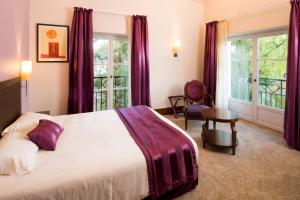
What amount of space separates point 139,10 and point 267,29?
263 cm

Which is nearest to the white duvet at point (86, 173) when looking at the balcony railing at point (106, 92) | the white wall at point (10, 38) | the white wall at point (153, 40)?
the white wall at point (10, 38)

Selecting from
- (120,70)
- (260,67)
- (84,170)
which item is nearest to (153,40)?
(120,70)

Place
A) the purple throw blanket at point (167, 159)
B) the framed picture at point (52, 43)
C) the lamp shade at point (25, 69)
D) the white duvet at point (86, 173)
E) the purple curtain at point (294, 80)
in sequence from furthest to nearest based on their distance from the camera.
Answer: the framed picture at point (52, 43) < the purple curtain at point (294, 80) < the lamp shade at point (25, 69) < the purple throw blanket at point (167, 159) < the white duvet at point (86, 173)

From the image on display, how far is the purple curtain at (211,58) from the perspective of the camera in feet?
16.2

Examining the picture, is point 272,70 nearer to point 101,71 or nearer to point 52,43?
point 101,71

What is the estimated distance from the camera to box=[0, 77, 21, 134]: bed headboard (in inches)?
81.4

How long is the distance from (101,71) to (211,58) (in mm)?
2607

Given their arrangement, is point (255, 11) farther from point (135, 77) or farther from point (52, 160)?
Answer: point (52, 160)

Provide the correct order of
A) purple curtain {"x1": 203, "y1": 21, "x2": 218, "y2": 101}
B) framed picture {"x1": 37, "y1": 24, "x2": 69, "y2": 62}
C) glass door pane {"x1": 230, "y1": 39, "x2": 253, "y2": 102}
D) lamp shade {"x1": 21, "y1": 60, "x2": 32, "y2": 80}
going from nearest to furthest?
lamp shade {"x1": 21, "y1": 60, "x2": 32, "y2": 80}
framed picture {"x1": 37, "y1": 24, "x2": 69, "y2": 62}
glass door pane {"x1": 230, "y1": 39, "x2": 253, "y2": 102}
purple curtain {"x1": 203, "y1": 21, "x2": 218, "y2": 101}

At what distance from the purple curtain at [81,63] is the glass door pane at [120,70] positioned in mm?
650

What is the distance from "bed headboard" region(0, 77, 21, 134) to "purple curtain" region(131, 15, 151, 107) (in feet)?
7.62

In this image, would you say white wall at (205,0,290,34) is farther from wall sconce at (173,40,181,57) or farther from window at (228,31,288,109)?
wall sconce at (173,40,181,57)

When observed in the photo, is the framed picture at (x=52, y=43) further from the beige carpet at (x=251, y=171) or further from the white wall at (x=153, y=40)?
the beige carpet at (x=251, y=171)

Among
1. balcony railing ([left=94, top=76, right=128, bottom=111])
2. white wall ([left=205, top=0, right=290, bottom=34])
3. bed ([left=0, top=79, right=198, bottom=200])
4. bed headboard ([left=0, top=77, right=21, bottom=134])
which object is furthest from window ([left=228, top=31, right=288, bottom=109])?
bed headboard ([left=0, top=77, right=21, bottom=134])
